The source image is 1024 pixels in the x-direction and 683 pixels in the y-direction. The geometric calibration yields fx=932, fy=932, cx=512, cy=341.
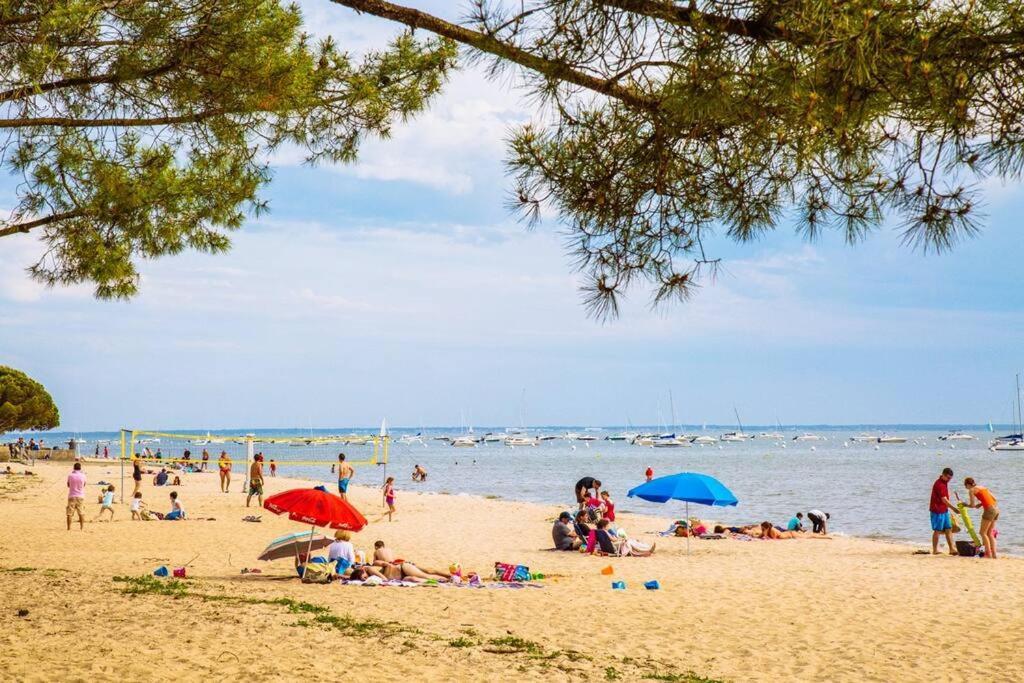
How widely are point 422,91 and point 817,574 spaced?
9703 millimetres

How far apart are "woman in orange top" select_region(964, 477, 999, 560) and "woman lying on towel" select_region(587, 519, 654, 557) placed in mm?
5304

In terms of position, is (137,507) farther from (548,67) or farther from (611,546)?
(548,67)

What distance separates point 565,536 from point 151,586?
26.0 feet

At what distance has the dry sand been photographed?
23.5ft

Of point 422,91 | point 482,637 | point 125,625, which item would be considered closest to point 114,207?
point 422,91

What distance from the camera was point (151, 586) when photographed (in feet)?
34.4

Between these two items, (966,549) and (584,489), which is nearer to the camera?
(966,549)

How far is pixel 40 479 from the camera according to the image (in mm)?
36969

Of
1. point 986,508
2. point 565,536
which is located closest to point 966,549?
point 986,508

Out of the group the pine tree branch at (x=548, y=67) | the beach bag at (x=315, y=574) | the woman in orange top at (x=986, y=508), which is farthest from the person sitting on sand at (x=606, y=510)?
the pine tree branch at (x=548, y=67)

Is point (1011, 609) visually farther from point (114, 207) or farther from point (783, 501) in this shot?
point (783, 501)

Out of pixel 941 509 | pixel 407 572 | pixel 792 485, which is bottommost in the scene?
pixel 792 485

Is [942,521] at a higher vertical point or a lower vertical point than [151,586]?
higher

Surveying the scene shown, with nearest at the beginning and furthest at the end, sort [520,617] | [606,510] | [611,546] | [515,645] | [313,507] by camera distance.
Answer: [515,645], [520,617], [313,507], [611,546], [606,510]
